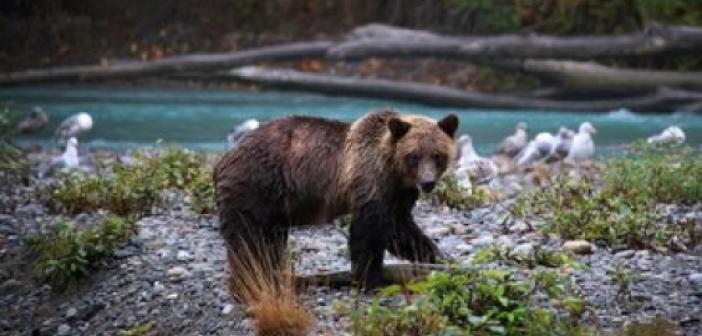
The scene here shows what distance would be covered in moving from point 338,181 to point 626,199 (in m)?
2.86

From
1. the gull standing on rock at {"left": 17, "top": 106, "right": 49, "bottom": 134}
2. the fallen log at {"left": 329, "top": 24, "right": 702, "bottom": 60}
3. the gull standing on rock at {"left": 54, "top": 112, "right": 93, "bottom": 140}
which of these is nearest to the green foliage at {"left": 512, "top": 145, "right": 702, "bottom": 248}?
the gull standing on rock at {"left": 54, "top": 112, "right": 93, "bottom": 140}

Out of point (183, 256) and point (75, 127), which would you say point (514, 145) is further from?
point (183, 256)

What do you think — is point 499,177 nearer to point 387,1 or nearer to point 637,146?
point 637,146

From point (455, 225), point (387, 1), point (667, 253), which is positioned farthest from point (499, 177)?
point (387, 1)

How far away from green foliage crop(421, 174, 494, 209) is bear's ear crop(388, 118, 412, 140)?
2.98 m

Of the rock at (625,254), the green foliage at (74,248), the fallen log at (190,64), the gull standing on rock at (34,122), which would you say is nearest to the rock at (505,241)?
the rock at (625,254)

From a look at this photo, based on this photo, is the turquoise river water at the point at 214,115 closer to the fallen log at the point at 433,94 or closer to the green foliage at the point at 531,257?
the fallen log at the point at 433,94

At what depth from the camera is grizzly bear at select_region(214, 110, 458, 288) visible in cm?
654

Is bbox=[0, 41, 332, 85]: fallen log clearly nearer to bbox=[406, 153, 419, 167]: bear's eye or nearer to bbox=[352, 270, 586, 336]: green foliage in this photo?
bbox=[406, 153, 419, 167]: bear's eye

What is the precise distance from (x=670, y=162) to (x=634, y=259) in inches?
106

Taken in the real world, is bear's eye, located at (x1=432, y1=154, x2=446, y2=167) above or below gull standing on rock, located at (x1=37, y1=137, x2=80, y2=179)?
above

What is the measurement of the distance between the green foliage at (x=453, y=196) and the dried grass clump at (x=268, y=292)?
2.82 metres

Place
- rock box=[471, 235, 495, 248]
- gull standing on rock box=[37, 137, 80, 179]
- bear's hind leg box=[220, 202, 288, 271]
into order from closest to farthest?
bear's hind leg box=[220, 202, 288, 271] → rock box=[471, 235, 495, 248] → gull standing on rock box=[37, 137, 80, 179]

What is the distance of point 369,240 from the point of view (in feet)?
21.5
